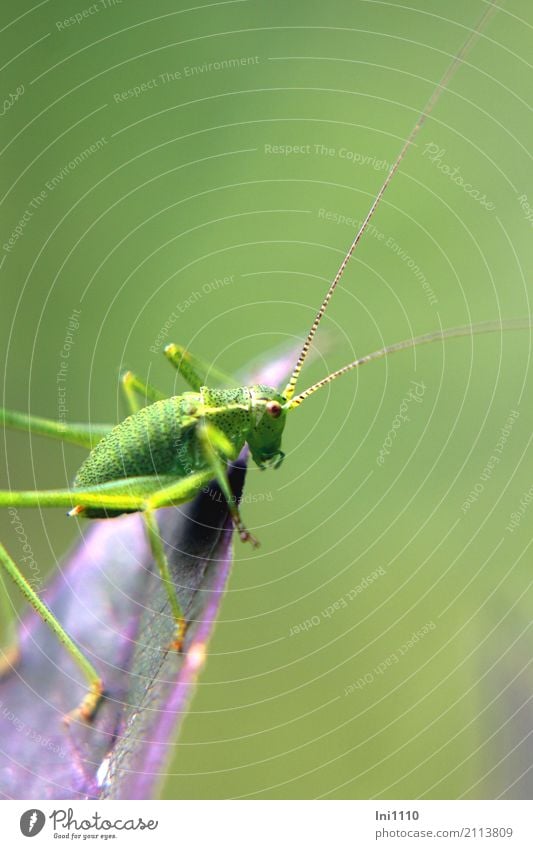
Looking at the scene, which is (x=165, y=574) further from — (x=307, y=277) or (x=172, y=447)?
(x=307, y=277)

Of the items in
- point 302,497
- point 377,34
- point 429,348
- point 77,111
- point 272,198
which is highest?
point 377,34

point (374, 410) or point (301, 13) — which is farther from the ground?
point (301, 13)

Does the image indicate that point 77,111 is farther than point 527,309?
Yes

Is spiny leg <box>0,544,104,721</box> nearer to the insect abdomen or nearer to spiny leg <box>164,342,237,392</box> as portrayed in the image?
the insect abdomen

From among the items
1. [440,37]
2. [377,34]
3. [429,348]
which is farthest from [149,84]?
[429,348]

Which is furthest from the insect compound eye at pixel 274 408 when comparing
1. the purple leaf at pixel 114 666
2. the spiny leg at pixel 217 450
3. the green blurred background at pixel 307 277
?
the green blurred background at pixel 307 277

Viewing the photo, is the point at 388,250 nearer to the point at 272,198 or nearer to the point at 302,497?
the point at 272,198

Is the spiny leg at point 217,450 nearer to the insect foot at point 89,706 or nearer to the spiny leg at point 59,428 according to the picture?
the spiny leg at point 59,428

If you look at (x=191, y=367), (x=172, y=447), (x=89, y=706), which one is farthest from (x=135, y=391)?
(x=89, y=706)
